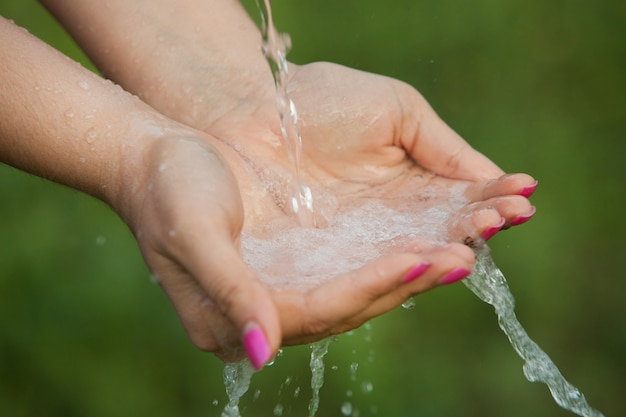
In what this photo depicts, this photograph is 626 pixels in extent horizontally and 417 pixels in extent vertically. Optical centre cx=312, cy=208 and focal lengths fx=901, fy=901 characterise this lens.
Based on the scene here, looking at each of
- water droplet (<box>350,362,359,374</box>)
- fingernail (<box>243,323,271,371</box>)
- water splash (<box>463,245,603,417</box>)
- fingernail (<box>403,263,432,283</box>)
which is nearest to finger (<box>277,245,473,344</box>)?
fingernail (<box>403,263,432,283</box>)

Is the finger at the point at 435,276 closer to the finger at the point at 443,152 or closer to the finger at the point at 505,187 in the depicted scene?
the finger at the point at 505,187

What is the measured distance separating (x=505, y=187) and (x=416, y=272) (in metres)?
0.43

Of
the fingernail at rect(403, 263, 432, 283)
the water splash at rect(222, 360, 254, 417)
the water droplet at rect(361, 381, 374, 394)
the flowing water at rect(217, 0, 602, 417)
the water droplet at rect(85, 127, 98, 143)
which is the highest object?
the water droplet at rect(85, 127, 98, 143)

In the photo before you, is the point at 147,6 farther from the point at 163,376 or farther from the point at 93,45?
the point at 163,376

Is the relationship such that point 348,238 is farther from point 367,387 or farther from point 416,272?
point 367,387

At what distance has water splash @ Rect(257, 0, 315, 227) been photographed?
177 centimetres

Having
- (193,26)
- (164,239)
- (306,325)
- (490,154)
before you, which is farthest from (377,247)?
(490,154)

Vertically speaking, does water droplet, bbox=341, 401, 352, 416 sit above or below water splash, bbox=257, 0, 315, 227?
below

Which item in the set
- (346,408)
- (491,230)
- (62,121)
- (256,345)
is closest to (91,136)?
(62,121)

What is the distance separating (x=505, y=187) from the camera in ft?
5.43

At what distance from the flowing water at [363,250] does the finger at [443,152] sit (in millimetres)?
54

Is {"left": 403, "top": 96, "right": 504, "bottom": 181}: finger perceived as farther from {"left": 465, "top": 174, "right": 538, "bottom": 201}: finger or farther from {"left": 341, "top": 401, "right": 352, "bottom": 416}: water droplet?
{"left": 341, "top": 401, "right": 352, "bottom": 416}: water droplet

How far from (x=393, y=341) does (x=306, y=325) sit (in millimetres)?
1114

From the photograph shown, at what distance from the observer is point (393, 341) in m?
2.39
